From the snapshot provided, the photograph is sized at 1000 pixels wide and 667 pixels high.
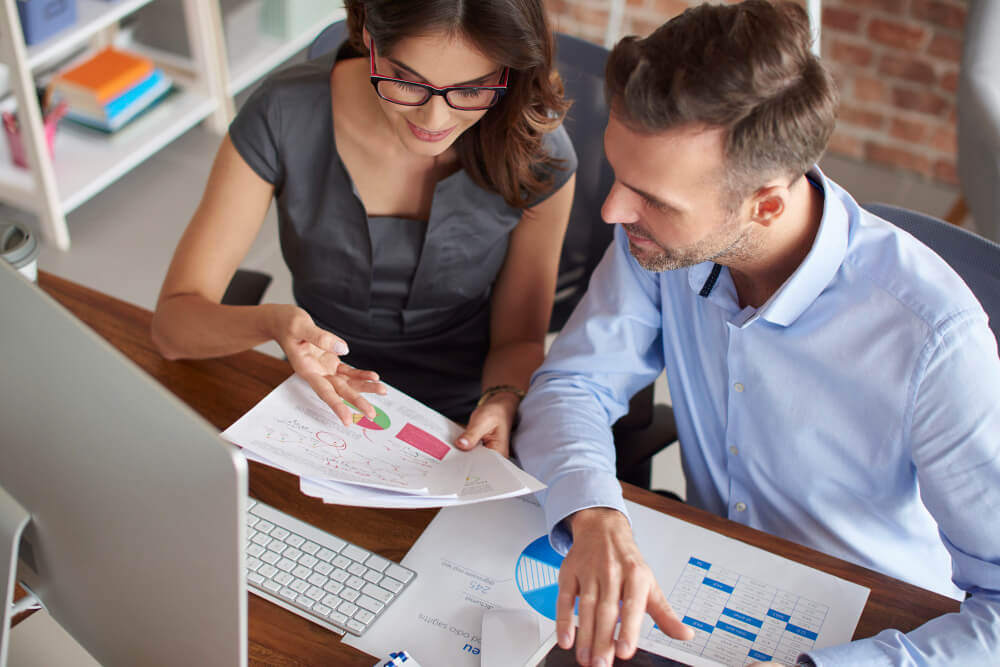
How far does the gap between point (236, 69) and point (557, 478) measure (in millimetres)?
2740

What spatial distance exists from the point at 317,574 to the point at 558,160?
78 cm

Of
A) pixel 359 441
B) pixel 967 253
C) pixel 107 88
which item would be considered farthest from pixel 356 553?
pixel 107 88

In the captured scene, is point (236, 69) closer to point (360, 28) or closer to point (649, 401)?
point (360, 28)

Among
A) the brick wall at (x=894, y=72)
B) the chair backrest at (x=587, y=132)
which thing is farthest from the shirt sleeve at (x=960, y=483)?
the brick wall at (x=894, y=72)

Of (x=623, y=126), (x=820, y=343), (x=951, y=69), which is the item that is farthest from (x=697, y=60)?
Answer: (x=951, y=69)

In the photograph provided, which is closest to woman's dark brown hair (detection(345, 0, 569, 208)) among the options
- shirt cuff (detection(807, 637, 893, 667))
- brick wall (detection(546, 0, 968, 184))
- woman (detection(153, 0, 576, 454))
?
woman (detection(153, 0, 576, 454))

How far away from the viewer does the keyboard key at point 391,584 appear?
1.10 meters

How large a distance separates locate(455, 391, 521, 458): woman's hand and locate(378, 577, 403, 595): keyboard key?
0.21 m

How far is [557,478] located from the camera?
3.97 feet

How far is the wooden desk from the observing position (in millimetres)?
1058

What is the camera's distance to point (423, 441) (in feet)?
4.02

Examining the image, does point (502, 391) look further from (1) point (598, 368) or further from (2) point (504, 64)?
(2) point (504, 64)

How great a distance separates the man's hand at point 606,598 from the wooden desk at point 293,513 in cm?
17

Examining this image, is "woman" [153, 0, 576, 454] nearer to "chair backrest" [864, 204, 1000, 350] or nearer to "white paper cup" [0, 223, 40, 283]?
"white paper cup" [0, 223, 40, 283]
